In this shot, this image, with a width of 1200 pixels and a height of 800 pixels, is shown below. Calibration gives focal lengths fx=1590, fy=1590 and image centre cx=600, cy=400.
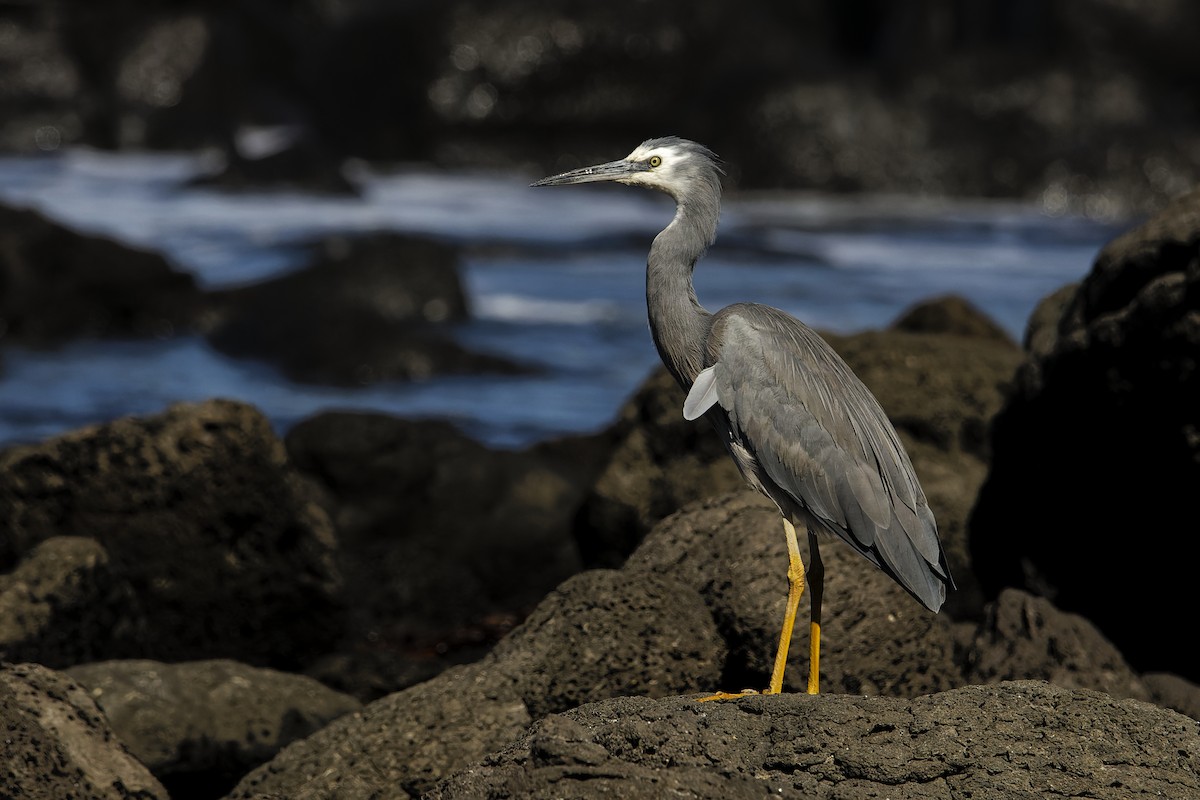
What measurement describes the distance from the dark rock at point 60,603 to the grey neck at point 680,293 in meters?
2.62

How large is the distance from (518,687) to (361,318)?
10.1m

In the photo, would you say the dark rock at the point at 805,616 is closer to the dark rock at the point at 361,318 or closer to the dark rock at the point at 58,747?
the dark rock at the point at 58,747

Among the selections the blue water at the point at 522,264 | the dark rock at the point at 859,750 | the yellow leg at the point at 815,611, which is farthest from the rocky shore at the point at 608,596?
the blue water at the point at 522,264

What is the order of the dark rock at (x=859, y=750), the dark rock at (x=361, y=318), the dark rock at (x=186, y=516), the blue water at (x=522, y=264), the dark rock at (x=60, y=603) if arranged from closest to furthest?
the dark rock at (x=859, y=750)
the dark rock at (x=60, y=603)
the dark rock at (x=186, y=516)
the blue water at (x=522, y=264)
the dark rock at (x=361, y=318)

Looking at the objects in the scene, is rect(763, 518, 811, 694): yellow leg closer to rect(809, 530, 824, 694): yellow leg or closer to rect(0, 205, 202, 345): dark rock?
rect(809, 530, 824, 694): yellow leg

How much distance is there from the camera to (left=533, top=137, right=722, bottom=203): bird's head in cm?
547

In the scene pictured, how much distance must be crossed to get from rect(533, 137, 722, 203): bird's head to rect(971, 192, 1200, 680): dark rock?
6.52 feet

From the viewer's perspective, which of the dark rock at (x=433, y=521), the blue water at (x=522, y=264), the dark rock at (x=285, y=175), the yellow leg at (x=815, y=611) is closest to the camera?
the yellow leg at (x=815, y=611)

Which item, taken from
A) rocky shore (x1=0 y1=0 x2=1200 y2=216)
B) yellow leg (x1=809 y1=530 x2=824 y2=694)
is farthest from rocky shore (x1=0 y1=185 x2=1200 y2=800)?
rocky shore (x1=0 y1=0 x2=1200 y2=216)

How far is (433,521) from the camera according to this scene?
9.39 meters

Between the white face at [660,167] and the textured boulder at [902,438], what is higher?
the white face at [660,167]

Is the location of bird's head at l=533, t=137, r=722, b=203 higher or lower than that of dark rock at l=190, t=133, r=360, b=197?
higher

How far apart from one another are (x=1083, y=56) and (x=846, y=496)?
1065 inches

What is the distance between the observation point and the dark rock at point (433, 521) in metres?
8.81
